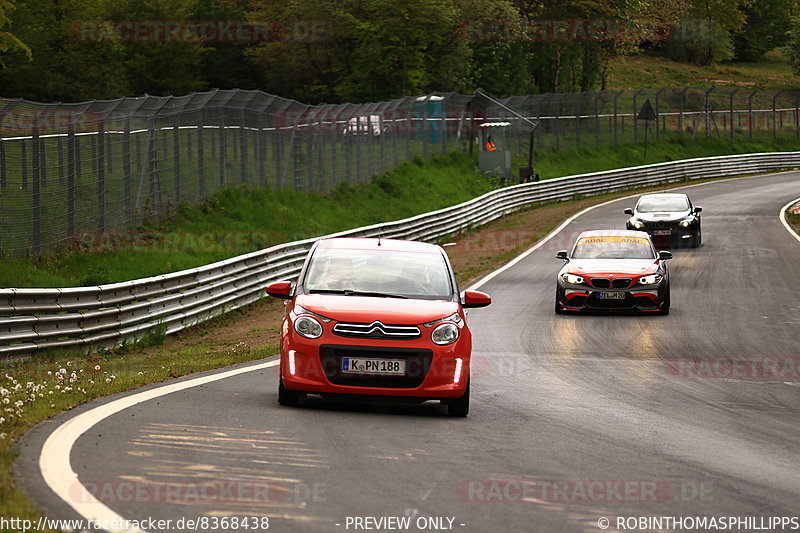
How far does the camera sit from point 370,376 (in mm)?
9773

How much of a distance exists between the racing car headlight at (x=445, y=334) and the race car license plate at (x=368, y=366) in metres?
0.43

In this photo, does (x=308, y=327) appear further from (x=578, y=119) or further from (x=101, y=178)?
(x=578, y=119)

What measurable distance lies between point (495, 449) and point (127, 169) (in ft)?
51.6

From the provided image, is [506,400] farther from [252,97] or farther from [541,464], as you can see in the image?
[252,97]

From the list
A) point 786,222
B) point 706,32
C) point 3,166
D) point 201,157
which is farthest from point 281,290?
point 706,32

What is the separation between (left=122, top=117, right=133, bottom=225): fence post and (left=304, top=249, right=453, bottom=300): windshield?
1206 centimetres

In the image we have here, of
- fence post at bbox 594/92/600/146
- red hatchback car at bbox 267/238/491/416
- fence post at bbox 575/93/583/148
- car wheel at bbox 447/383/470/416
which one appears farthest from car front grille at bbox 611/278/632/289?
fence post at bbox 594/92/600/146

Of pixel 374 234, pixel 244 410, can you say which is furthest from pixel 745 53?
pixel 244 410

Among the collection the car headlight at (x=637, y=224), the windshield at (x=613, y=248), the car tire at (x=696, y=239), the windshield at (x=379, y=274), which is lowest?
the car tire at (x=696, y=239)

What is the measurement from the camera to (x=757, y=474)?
25.5 ft

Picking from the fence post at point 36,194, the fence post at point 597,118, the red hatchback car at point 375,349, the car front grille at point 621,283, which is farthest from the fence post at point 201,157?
the fence post at point 597,118

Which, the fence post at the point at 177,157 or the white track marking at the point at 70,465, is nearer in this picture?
the white track marking at the point at 70,465

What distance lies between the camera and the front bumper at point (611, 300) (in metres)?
20.0

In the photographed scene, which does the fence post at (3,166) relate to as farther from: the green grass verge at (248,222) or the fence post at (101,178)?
the fence post at (101,178)
